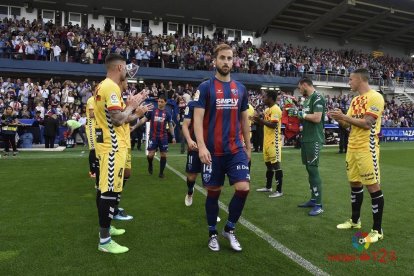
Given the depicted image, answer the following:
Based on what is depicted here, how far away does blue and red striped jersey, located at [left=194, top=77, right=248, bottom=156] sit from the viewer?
447 cm

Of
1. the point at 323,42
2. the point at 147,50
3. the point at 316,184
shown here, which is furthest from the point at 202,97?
the point at 323,42

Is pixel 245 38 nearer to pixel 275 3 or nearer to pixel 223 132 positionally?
pixel 275 3

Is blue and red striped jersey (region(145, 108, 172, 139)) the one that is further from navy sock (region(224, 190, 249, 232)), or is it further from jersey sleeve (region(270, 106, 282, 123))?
navy sock (region(224, 190, 249, 232))

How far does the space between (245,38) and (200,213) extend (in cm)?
3660

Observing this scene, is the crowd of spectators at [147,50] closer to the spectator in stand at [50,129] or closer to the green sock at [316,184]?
the spectator in stand at [50,129]

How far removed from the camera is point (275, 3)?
36031 mm

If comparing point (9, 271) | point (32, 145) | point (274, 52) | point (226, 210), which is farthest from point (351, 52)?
point (9, 271)

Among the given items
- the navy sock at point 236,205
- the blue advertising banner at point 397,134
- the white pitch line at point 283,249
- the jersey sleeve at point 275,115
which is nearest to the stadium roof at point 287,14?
the blue advertising banner at point 397,134

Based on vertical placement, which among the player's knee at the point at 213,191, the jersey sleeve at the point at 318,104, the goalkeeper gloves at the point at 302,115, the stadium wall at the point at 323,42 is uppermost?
the stadium wall at the point at 323,42

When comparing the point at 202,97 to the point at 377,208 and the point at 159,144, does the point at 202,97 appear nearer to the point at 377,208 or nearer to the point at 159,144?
the point at 377,208

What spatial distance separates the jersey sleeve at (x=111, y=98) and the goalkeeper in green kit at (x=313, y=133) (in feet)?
11.4

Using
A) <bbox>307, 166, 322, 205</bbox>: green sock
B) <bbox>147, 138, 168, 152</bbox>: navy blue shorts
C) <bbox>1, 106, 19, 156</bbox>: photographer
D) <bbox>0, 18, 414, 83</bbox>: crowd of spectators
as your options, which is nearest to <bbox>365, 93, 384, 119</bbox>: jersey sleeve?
<bbox>307, 166, 322, 205</bbox>: green sock

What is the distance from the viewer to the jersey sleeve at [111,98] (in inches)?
170

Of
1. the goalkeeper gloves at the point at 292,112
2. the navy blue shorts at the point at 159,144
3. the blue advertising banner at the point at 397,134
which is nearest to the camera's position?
the goalkeeper gloves at the point at 292,112
